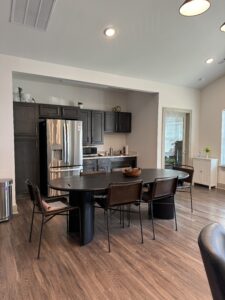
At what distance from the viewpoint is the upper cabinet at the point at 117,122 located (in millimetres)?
6002

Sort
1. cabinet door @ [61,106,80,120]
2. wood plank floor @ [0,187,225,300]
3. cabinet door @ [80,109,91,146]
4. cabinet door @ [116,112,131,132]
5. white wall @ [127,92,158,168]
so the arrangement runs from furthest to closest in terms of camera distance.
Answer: cabinet door @ [116,112,131,132] < white wall @ [127,92,158,168] < cabinet door @ [80,109,91,146] < cabinet door @ [61,106,80,120] < wood plank floor @ [0,187,225,300]

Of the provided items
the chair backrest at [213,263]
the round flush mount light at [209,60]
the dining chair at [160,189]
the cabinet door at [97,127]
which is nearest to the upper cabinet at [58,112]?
the cabinet door at [97,127]

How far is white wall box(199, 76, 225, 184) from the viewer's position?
→ 5.90 metres

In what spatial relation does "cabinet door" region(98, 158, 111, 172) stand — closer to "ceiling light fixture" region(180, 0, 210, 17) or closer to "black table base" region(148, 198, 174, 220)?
"black table base" region(148, 198, 174, 220)

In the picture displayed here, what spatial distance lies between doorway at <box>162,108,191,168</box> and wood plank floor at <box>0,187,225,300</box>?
8.87 feet

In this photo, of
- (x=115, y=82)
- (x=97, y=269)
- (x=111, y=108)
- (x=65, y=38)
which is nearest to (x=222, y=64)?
(x=115, y=82)

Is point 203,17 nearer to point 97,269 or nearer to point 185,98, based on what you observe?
point 185,98

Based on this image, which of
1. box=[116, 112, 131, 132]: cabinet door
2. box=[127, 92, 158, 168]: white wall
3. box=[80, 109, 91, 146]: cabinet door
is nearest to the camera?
box=[80, 109, 91, 146]: cabinet door

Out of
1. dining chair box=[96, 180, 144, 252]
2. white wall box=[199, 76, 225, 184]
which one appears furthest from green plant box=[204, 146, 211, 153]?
dining chair box=[96, 180, 144, 252]

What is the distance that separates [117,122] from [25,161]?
8.87ft

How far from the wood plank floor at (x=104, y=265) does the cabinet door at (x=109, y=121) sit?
3.04m

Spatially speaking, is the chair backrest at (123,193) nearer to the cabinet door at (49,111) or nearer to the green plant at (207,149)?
the cabinet door at (49,111)

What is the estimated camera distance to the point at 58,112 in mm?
5039

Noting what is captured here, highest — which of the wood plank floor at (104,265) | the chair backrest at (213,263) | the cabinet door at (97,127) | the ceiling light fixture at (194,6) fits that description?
the ceiling light fixture at (194,6)
